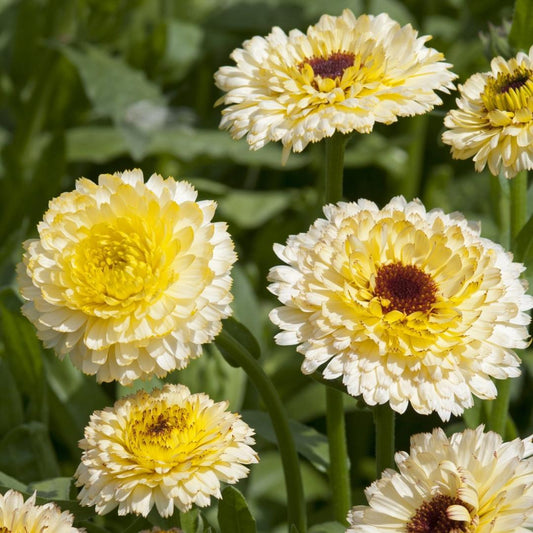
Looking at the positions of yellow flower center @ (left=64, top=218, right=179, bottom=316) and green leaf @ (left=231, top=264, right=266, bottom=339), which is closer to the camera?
yellow flower center @ (left=64, top=218, right=179, bottom=316)

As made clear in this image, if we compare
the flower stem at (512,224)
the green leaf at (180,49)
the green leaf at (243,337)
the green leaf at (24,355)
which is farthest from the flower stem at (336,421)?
the green leaf at (180,49)

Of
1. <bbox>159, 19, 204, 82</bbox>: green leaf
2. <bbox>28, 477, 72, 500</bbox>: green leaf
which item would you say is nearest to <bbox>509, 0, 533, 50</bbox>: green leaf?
<bbox>28, 477, 72, 500</bbox>: green leaf

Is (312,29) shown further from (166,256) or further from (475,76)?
(166,256)

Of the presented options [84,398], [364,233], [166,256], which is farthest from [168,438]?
Answer: [84,398]

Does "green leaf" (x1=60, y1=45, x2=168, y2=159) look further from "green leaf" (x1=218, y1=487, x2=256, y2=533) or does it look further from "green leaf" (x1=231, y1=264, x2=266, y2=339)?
"green leaf" (x1=218, y1=487, x2=256, y2=533)

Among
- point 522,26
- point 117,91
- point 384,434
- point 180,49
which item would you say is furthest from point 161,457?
point 180,49

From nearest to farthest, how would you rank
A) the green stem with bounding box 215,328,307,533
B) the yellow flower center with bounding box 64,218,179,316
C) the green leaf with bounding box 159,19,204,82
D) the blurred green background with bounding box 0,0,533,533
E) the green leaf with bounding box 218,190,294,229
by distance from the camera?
the yellow flower center with bounding box 64,218,179,316 → the green stem with bounding box 215,328,307,533 → the blurred green background with bounding box 0,0,533,533 → the green leaf with bounding box 218,190,294,229 → the green leaf with bounding box 159,19,204,82
